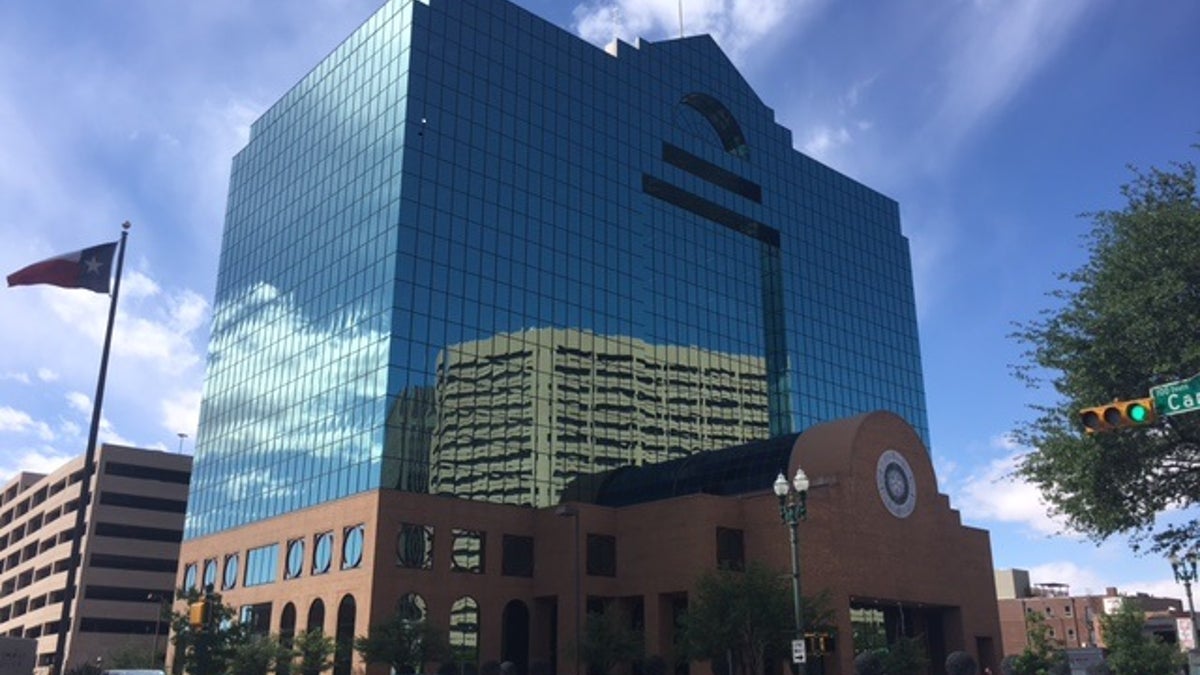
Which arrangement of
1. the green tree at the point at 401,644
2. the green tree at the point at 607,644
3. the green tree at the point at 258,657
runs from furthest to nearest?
the green tree at the point at 258,657
the green tree at the point at 607,644
the green tree at the point at 401,644

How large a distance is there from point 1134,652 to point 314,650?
59.0 metres

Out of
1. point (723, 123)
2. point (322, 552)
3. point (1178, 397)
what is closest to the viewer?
point (1178, 397)

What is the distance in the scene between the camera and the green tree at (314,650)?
56438 millimetres

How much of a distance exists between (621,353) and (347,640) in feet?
99.1

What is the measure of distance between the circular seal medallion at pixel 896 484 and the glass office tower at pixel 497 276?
66.6 feet

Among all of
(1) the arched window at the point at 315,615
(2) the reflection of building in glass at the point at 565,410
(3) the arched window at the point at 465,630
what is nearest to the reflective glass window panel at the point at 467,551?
(3) the arched window at the point at 465,630

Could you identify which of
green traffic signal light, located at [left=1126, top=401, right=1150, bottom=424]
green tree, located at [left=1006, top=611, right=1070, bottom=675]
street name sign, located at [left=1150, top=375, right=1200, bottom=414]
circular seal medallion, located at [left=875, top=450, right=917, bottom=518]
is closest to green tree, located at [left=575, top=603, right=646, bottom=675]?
circular seal medallion, located at [left=875, top=450, right=917, bottom=518]

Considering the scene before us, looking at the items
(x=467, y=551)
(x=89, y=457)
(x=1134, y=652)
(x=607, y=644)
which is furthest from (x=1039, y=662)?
(x=89, y=457)

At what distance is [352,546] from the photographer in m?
61.0

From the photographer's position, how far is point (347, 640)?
58.2 metres

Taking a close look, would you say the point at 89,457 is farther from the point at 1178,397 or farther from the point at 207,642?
the point at 207,642

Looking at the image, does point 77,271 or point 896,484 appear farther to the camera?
point 896,484

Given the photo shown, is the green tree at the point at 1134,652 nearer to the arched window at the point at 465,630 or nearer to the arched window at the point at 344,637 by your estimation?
the arched window at the point at 465,630

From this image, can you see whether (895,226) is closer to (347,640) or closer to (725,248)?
(725,248)
